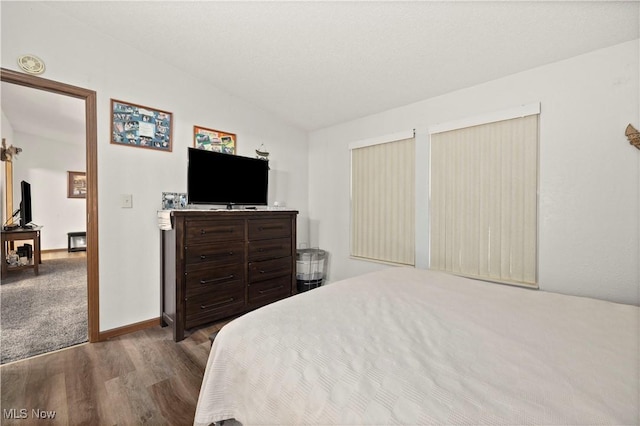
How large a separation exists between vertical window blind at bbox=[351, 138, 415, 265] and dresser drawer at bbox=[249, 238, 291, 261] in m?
0.94

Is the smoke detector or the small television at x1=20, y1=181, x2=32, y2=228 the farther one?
the small television at x1=20, y1=181, x2=32, y2=228

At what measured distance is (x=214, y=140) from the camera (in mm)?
2930

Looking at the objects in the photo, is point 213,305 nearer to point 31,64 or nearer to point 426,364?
point 426,364

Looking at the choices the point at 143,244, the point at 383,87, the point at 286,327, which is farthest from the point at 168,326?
the point at 383,87

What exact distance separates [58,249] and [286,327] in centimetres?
777

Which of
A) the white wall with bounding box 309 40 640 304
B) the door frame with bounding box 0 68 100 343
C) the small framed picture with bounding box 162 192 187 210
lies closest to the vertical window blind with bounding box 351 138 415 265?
the white wall with bounding box 309 40 640 304

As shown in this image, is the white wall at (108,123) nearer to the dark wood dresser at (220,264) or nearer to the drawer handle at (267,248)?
the dark wood dresser at (220,264)

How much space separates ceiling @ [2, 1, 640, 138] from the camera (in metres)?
1.71

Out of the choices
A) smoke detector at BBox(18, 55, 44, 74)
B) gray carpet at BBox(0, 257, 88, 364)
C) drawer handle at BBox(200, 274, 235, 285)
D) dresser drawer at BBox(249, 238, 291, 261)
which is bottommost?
gray carpet at BBox(0, 257, 88, 364)

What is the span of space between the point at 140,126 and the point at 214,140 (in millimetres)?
686

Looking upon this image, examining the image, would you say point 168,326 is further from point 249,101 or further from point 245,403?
point 249,101

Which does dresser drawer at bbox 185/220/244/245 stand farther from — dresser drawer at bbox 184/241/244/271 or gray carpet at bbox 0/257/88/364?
gray carpet at bbox 0/257/88/364

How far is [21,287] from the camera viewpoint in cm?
345

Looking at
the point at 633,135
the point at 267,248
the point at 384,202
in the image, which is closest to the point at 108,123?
the point at 267,248
